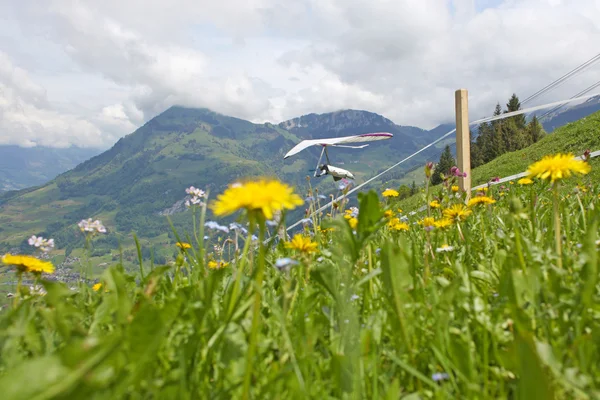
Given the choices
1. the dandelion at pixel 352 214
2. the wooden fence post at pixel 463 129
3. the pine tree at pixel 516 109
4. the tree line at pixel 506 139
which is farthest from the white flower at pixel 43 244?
the pine tree at pixel 516 109

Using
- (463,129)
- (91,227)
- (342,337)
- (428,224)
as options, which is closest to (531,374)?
(342,337)

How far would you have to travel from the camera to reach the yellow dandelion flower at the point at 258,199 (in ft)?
3.17

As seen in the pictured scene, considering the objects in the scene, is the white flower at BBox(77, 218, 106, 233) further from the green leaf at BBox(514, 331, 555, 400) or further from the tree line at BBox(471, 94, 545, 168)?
the tree line at BBox(471, 94, 545, 168)

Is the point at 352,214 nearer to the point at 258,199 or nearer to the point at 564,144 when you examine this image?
the point at 258,199

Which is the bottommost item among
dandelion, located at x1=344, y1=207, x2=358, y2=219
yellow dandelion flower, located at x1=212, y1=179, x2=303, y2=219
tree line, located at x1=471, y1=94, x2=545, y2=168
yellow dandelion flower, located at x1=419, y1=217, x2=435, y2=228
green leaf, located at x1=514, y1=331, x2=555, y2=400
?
green leaf, located at x1=514, y1=331, x2=555, y2=400

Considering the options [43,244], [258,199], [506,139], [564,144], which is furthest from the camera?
[506,139]

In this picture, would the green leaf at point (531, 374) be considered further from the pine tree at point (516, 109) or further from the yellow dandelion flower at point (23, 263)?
the pine tree at point (516, 109)

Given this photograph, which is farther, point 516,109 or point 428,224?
point 516,109

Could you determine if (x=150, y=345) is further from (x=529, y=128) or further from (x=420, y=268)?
(x=529, y=128)

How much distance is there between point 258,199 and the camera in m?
0.98

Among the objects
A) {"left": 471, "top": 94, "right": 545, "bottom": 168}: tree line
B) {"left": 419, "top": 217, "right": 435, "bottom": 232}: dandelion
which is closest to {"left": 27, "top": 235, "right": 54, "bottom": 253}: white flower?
{"left": 419, "top": 217, "right": 435, "bottom": 232}: dandelion

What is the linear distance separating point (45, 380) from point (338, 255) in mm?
1124

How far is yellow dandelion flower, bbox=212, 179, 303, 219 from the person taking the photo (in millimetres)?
965

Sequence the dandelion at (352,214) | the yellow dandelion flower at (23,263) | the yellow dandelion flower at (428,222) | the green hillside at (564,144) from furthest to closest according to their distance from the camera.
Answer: the green hillside at (564,144), the dandelion at (352,214), the yellow dandelion flower at (428,222), the yellow dandelion flower at (23,263)
